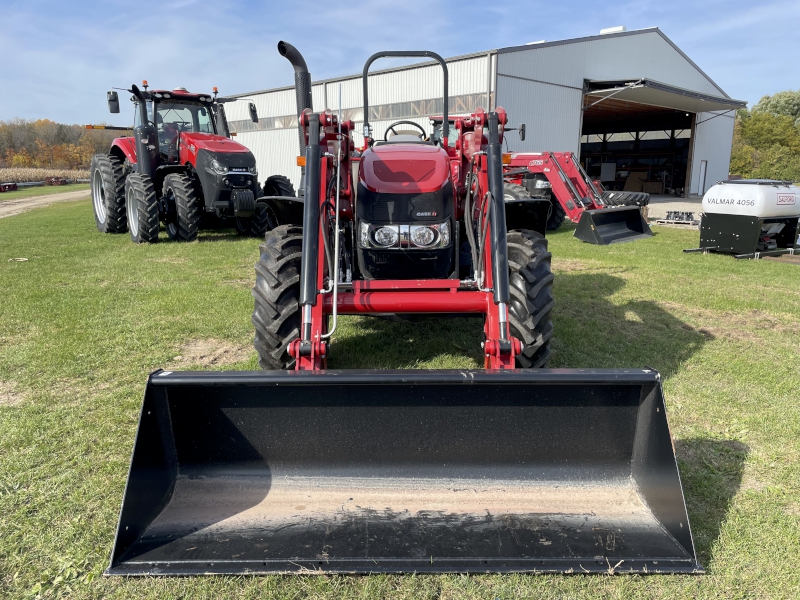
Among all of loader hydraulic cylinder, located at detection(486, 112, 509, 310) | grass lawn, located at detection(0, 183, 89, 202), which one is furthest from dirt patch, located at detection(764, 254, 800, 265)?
grass lawn, located at detection(0, 183, 89, 202)

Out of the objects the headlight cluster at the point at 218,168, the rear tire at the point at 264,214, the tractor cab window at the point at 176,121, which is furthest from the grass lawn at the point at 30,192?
the headlight cluster at the point at 218,168

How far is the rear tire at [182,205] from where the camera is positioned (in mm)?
9875

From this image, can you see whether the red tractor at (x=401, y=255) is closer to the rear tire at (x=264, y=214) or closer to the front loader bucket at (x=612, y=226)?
the rear tire at (x=264, y=214)

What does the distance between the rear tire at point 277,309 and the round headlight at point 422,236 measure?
2.45ft

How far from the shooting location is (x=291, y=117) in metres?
22.9

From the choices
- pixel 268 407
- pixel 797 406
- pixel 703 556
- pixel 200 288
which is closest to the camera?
pixel 703 556

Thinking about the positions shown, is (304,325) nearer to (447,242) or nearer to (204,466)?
(204,466)

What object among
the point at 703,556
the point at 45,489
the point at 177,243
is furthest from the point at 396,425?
the point at 177,243

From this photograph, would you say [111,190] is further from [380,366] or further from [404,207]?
[404,207]

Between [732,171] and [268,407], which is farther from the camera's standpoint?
[732,171]

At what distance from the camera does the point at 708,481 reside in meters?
2.91

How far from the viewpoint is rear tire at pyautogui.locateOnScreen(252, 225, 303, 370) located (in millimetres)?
3533

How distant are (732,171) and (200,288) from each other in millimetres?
43982

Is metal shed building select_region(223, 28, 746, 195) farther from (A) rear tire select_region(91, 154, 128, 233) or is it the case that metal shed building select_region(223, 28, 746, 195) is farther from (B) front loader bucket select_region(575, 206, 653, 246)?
(A) rear tire select_region(91, 154, 128, 233)
